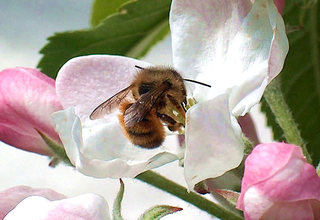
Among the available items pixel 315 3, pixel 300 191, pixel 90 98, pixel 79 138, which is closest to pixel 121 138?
pixel 90 98

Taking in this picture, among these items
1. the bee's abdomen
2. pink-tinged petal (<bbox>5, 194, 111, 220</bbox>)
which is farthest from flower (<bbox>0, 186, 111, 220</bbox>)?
the bee's abdomen

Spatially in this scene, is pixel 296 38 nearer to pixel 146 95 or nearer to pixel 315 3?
pixel 315 3

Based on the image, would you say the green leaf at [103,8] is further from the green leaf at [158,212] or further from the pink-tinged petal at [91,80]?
→ the green leaf at [158,212]

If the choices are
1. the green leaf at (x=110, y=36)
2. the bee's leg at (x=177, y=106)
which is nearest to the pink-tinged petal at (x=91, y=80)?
the bee's leg at (x=177, y=106)

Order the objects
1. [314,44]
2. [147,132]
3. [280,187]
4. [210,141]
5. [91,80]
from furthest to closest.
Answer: [314,44] → [91,80] → [147,132] → [210,141] → [280,187]

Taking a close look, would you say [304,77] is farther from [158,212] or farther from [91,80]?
[158,212]

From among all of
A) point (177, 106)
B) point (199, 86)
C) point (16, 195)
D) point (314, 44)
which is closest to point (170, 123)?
point (177, 106)

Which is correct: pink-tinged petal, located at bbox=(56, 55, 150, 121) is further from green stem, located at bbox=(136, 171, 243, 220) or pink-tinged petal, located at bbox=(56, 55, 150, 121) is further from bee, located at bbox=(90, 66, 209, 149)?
green stem, located at bbox=(136, 171, 243, 220)
